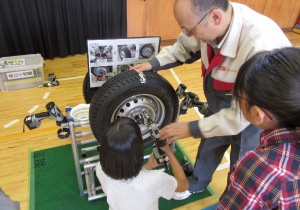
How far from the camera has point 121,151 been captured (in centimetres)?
95

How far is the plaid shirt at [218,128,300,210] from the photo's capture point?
25.9 inches

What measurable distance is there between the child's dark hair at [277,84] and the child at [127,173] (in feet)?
1.65

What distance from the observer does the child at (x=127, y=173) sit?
954 mm

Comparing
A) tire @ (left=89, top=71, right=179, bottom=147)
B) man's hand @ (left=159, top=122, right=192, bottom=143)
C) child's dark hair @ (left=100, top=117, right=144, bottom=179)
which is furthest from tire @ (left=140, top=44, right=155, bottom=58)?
child's dark hair @ (left=100, top=117, right=144, bottom=179)

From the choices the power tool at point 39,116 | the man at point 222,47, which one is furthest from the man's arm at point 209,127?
the power tool at point 39,116

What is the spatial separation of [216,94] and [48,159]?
1.68 m

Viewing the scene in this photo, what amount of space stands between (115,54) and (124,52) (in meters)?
0.07

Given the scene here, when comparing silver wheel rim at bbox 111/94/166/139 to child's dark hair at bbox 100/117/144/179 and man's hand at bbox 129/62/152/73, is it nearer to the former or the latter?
man's hand at bbox 129/62/152/73

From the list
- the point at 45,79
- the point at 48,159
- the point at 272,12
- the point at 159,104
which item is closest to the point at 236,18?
the point at 159,104

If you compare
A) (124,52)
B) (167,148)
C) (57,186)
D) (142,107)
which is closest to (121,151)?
(167,148)

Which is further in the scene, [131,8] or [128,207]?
[131,8]

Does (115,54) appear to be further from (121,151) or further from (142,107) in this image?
(121,151)

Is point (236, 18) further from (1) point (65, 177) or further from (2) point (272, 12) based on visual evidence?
(2) point (272, 12)

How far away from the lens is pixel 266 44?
42.2 inches
